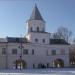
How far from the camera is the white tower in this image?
5762 centimetres

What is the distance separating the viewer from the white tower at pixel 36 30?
189ft

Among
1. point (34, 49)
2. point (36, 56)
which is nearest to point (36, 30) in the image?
point (34, 49)

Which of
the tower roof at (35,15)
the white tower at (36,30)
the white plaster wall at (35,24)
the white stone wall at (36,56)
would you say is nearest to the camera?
the white stone wall at (36,56)

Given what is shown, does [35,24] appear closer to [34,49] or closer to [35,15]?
[35,15]

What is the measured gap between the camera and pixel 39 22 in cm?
5900

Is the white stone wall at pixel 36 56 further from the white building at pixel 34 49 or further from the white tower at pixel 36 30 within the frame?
the white tower at pixel 36 30

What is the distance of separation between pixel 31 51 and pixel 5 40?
6825 millimetres

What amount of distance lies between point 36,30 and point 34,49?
4.84 m

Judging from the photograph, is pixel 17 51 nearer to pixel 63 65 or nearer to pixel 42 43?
pixel 42 43

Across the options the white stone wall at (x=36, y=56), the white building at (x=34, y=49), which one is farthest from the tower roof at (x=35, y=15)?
the white stone wall at (x=36, y=56)

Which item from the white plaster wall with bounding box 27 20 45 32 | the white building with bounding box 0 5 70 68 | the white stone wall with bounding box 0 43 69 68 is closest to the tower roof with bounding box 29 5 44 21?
the white building with bounding box 0 5 70 68

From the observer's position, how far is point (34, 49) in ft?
187

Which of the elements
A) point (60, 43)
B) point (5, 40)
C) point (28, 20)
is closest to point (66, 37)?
point (60, 43)

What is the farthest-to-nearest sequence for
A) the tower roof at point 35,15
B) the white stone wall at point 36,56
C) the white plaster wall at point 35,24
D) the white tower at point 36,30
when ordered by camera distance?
the tower roof at point 35,15
the white plaster wall at point 35,24
the white tower at point 36,30
the white stone wall at point 36,56
